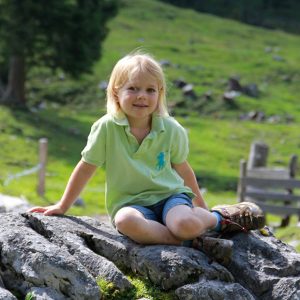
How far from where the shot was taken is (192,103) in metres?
42.8

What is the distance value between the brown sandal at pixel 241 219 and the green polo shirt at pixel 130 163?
422 millimetres

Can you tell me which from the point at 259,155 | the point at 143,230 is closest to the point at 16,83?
the point at 259,155

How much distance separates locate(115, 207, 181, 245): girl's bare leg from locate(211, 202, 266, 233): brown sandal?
1.94ft

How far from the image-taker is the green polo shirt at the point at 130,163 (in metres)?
7.87

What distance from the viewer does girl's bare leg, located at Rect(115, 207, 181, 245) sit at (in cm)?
738

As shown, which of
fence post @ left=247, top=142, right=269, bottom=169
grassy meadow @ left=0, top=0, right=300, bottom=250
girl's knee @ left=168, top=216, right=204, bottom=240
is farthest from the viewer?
grassy meadow @ left=0, top=0, right=300, bottom=250

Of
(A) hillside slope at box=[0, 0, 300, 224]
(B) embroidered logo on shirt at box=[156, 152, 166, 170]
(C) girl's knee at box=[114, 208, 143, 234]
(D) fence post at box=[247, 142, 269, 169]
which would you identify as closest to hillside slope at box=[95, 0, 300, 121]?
(A) hillside slope at box=[0, 0, 300, 224]

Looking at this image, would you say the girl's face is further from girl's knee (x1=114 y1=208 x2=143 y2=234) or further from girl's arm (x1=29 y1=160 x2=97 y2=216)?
girl's knee (x1=114 y1=208 x2=143 y2=234)

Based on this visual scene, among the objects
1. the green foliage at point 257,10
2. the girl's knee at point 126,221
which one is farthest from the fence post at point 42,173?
the green foliage at point 257,10

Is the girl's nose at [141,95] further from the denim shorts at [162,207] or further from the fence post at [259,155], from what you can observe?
the fence post at [259,155]

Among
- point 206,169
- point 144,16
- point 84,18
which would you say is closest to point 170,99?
point 84,18

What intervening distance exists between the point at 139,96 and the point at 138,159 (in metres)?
0.56

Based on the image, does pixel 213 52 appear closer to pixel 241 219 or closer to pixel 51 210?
pixel 241 219

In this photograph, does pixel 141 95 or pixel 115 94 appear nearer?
pixel 141 95
